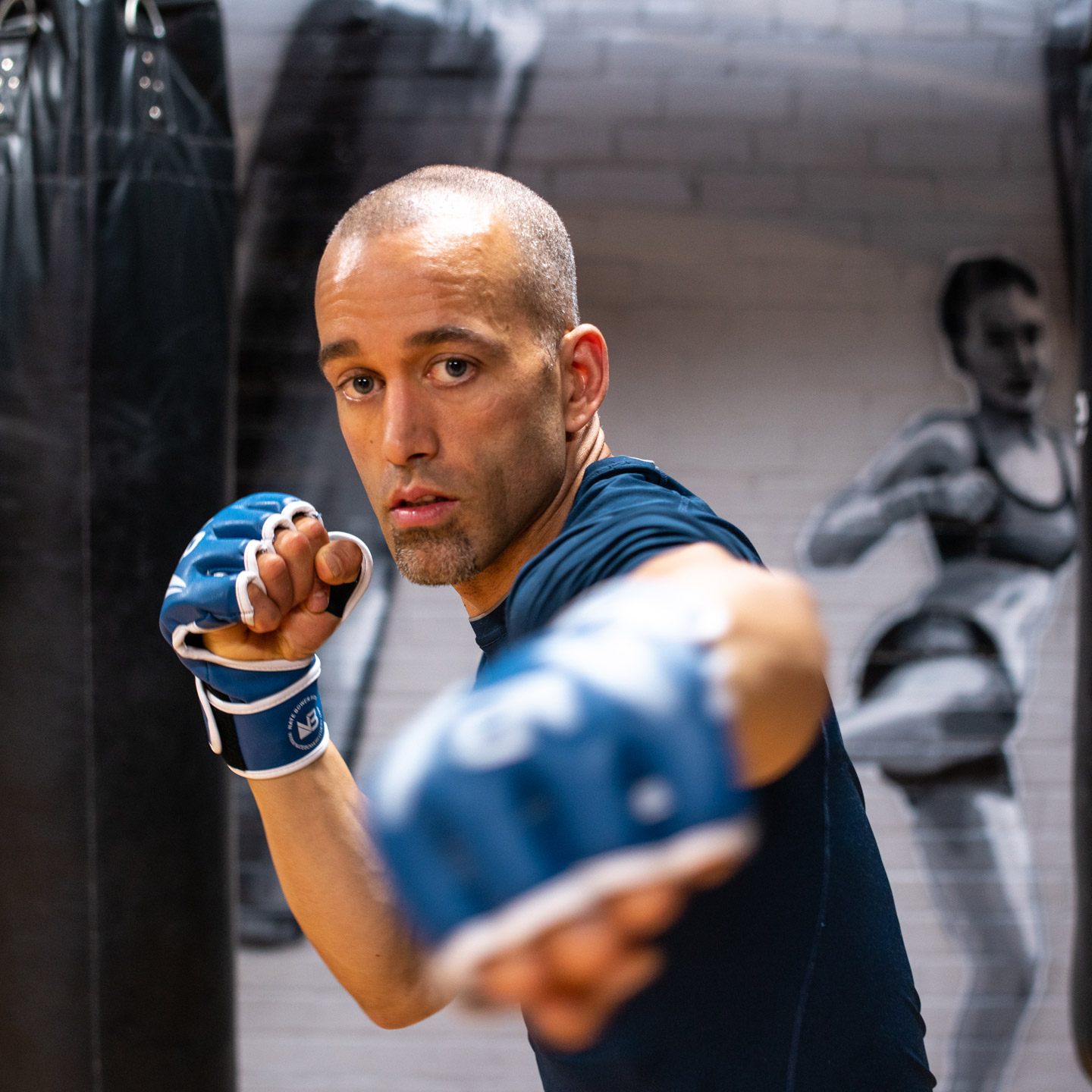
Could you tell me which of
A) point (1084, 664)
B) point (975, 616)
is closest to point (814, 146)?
point (975, 616)

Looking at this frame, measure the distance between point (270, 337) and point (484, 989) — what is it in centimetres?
219

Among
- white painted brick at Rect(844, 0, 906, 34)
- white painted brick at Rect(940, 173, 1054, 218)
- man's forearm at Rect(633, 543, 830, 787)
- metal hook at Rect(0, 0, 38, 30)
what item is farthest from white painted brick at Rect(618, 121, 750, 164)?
man's forearm at Rect(633, 543, 830, 787)

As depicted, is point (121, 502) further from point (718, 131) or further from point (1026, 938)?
point (1026, 938)

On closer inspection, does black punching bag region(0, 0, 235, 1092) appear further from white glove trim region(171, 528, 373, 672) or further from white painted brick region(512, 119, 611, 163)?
white painted brick region(512, 119, 611, 163)

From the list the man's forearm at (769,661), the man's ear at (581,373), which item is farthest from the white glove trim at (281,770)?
the man's forearm at (769,661)

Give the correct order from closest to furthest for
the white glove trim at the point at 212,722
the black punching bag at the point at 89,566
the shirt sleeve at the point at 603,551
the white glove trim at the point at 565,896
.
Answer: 1. the white glove trim at the point at 565,896
2. the shirt sleeve at the point at 603,551
3. the white glove trim at the point at 212,722
4. the black punching bag at the point at 89,566

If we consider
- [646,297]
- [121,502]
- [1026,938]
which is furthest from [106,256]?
[1026,938]

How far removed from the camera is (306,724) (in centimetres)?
89

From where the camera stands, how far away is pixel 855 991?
65 cm

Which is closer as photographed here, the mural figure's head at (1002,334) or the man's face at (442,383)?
the man's face at (442,383)

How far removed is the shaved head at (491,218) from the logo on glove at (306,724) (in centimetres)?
41

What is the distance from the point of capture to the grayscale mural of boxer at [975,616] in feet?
7.18

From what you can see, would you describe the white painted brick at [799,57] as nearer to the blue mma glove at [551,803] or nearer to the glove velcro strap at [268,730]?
the glove velcro strap at [268,730]

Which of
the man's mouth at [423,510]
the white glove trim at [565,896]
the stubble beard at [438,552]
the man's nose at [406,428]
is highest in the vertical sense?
the white glove trim at [565,896]
